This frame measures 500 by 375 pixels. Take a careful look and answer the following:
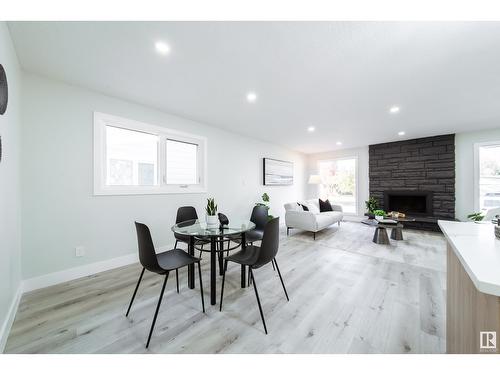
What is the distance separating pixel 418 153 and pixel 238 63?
5.54 metres

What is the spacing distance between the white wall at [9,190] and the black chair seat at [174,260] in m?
1.06

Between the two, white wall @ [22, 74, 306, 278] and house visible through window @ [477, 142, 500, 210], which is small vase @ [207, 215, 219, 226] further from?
house visible through window @ [477, 142, 500, 210]

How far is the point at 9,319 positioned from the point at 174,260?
Result: 1.30 meters

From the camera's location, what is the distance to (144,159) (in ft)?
9.75

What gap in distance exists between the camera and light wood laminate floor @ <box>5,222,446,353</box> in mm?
1316

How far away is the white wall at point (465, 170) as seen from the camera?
439cm

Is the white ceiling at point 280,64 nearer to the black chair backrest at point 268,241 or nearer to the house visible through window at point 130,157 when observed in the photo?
the house visible through window at point 130,157

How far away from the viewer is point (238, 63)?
190 cm

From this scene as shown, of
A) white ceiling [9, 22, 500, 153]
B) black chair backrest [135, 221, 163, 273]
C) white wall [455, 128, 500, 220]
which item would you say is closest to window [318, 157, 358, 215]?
white wall [455, 128, 500, 220]

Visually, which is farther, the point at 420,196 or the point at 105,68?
the point at 420,196

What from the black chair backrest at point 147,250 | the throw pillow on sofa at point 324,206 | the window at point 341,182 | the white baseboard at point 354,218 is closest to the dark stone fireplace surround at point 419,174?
the window at point 341,182
